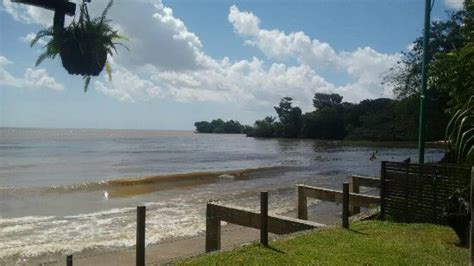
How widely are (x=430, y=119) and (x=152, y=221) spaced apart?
61.4ft

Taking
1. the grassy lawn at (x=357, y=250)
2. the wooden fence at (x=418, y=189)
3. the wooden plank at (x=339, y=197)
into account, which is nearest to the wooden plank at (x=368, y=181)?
the wooden plank at (x=339, y=197)

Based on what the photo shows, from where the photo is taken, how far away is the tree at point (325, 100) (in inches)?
5507

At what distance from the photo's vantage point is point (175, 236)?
14781 mm

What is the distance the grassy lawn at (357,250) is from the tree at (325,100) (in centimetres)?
13198

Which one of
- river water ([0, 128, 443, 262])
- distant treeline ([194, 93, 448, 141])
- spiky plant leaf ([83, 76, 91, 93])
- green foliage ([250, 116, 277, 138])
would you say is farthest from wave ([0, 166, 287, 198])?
green foliage ([250, 116, 277, 138])

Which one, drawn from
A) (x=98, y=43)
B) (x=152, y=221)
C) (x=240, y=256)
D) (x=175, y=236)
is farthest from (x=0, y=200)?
(x=98, y=43)

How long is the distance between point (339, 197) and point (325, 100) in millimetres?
129569

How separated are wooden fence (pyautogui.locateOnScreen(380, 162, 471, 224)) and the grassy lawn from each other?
2.57 feet

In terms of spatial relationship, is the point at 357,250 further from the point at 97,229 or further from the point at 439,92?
the point at 439,92

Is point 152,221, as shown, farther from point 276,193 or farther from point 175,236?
point 276,193

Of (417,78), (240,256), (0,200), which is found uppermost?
(417,78)

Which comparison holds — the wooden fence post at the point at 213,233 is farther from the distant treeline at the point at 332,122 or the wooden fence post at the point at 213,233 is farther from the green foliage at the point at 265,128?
the green foliage at the point at 265,128

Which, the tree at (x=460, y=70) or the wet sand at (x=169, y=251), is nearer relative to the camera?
the tree at (x=460, y=70)

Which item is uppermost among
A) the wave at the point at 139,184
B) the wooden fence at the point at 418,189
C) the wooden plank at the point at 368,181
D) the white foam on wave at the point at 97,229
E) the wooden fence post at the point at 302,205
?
the wooden fence at the point at 418,189
